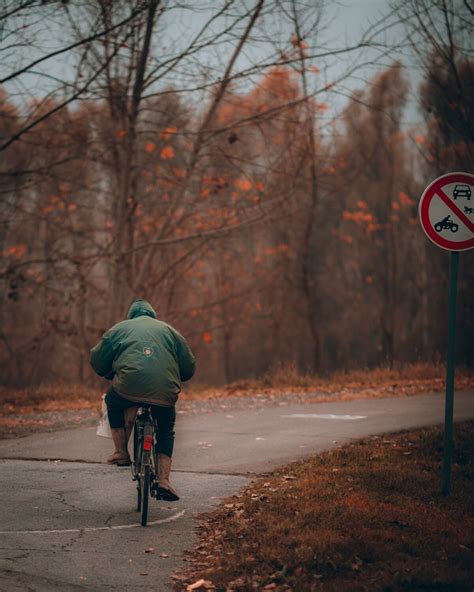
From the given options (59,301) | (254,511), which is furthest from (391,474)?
(59,301)

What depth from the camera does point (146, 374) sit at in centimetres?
720

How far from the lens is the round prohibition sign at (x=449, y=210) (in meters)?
7.83

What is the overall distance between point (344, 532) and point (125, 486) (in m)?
3.03

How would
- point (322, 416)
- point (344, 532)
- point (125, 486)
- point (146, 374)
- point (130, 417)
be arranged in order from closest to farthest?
point (344, 532), point (146, 374), point (130, 417), point (125, 486), point (322, 416)

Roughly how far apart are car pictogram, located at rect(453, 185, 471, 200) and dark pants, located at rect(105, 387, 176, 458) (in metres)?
3.28

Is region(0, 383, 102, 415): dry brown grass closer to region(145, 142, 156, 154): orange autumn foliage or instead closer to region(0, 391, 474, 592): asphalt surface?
region(0, 391, 474, 592): asphalt surface

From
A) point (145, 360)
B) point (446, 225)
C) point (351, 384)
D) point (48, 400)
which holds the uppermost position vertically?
point (446, 225)

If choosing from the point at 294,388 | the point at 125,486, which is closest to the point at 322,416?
the point at 294,388

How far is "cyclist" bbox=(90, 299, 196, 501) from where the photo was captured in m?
7.19

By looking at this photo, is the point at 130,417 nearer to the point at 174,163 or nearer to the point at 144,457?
the point at 144,457

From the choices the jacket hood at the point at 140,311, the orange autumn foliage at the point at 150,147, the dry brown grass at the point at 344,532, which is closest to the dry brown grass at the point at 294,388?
the orange autumn foliage at the point at 150,147

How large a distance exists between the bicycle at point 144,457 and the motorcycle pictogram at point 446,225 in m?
3.14

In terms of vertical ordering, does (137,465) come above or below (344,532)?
above

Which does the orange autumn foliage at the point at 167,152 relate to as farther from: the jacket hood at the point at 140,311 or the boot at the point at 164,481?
the boot at the point at 164,481
